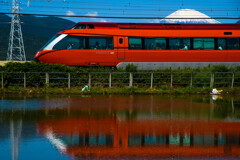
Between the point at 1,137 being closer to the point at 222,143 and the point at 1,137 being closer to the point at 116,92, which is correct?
the point at 222,143

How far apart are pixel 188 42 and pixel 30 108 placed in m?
17.3

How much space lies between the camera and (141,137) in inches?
372

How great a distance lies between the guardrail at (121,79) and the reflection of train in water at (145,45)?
2.77 meters

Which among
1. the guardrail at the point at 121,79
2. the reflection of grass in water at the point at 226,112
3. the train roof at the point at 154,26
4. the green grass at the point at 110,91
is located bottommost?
the reflection of grass in water at the point at 226,112

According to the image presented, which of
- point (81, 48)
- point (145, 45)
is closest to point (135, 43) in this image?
point (145, 45)

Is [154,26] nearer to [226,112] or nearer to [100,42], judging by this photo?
[100,42]

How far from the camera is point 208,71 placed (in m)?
26.4

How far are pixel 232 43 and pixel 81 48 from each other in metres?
13.1

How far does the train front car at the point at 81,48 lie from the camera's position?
26.7 m

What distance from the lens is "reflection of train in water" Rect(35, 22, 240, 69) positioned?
2684 centimetres

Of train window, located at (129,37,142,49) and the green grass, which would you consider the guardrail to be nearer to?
the green grass

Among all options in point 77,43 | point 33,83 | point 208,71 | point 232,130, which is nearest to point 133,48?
point 77,43

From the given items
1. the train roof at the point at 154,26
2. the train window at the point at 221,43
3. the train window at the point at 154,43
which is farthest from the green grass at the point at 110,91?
the train window at the point at 221,43

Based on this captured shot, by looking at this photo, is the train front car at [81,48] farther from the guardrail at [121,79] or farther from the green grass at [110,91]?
the green grass at [110,91]
